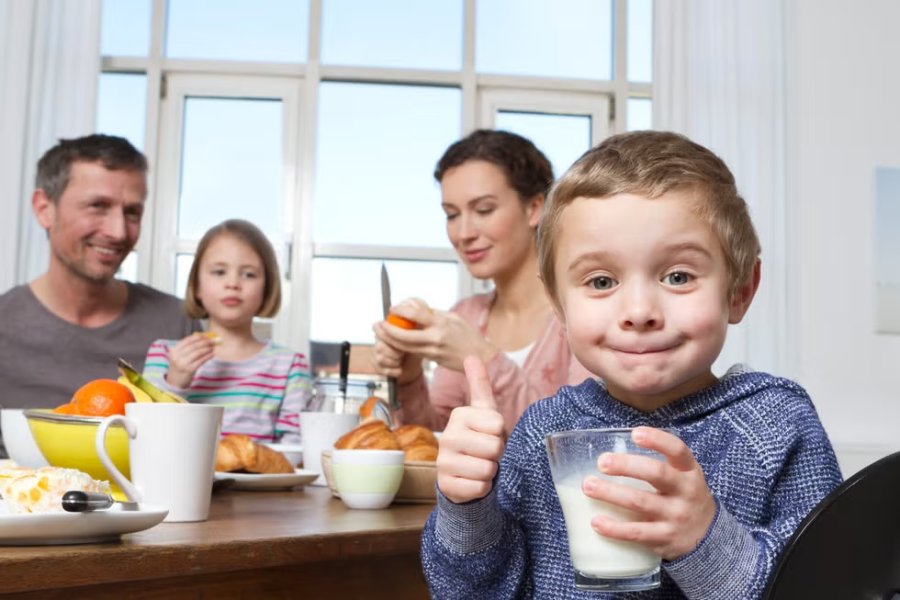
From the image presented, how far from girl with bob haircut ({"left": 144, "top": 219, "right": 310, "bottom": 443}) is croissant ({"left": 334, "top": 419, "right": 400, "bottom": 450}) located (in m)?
1.01

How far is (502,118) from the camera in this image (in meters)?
5.43

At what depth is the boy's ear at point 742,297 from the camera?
990 millimetres

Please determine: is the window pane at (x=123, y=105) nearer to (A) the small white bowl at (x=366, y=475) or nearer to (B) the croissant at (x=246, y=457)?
(B) the croissant at (x=246, y=457)

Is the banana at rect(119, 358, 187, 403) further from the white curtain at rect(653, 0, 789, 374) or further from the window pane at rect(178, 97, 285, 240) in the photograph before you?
the white curtain at rect(653, 0, 789, 374)

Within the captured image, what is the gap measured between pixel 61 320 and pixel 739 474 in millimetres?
2450

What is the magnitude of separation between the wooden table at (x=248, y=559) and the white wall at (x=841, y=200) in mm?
3852

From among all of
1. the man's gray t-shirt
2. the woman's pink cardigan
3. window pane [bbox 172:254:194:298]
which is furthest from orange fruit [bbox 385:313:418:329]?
window pane [bbox 172:254:194:298]

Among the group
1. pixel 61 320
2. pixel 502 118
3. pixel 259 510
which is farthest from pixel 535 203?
pixel 502 118

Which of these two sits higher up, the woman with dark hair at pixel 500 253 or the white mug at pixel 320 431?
the woman with dark hair at pixel 500 253

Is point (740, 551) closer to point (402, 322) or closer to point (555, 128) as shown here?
point (402, 322)

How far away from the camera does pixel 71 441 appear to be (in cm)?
132

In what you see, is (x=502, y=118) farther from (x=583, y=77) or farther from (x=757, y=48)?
(x=757, y=48)

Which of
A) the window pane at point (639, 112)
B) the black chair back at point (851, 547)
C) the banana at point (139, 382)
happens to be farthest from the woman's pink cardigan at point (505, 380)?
the window pane at point (639, 112)

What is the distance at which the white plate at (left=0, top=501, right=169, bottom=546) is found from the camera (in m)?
0.86
